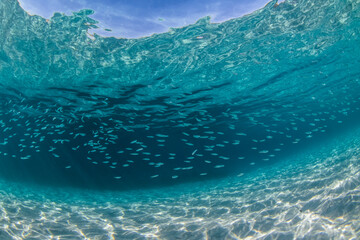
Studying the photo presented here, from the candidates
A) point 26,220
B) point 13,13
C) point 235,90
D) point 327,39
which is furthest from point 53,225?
point 327,39

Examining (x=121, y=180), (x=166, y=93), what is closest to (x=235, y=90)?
(x=166, y=93)

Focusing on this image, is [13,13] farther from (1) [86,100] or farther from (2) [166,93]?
(2) [166,93]

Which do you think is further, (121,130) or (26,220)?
(121,130)

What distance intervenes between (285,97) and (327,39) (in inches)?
471

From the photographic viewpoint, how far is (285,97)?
86.8ft

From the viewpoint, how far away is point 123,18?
9.96 metres

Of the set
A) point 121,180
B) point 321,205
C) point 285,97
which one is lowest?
point 321,205

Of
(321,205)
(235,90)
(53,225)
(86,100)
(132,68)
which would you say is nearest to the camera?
(321,205)

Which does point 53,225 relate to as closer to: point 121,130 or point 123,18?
point 123,18

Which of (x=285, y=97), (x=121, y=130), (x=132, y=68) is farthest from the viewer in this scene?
(x=121, y=130)

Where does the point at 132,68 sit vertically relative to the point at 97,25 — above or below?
above

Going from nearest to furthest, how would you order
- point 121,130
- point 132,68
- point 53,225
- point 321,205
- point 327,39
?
1. point 321,205
2. point 53,225
3. point 132,68
4. point 327,39
5. point 121,130

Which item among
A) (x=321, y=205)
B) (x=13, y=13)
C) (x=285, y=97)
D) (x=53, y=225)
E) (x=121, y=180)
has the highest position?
(x=285, y=97)

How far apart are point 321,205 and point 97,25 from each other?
39.3ft
